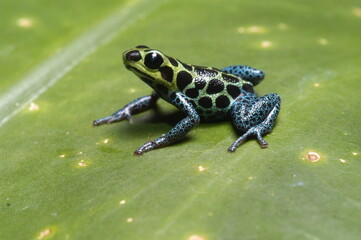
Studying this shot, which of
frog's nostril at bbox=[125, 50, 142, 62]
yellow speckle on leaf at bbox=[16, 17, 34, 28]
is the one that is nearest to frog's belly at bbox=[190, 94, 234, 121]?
frog's nostril at bbox=[125, 50, 142, 62]

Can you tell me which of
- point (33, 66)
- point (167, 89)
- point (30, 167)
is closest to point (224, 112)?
point (167, 89)

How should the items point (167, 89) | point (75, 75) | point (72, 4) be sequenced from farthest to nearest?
point (72, 4), point (75, 75), point (167, 89)

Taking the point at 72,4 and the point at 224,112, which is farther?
the point at 72,4

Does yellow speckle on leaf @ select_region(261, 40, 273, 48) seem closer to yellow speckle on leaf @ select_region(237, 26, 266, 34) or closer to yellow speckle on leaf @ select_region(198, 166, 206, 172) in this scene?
yellow speckle on leaf @ select_region(237, 26, 266, 34)

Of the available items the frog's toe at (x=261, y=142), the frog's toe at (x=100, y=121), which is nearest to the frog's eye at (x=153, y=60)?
the frog's toe at (x=100, y=121)

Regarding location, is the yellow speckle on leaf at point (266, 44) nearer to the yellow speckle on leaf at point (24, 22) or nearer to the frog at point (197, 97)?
the frog at point (197, 97)

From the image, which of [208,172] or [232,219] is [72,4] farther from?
[232,219]

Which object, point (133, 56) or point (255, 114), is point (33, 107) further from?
point (255, 114)
